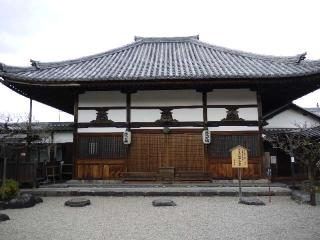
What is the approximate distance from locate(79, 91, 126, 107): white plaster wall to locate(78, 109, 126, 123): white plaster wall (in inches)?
13.3

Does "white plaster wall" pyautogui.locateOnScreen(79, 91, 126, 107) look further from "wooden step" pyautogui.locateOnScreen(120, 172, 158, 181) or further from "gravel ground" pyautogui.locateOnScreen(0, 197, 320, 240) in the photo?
"gravel ground" pyautogui.locateOnScreen(0, 197, 320, 240)

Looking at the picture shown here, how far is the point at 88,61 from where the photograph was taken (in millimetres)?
17703

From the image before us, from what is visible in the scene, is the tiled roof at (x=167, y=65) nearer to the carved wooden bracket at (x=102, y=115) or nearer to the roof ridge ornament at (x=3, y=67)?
the roof ridge ornament at (x=3, y=67)

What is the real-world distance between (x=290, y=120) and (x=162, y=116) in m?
13.2

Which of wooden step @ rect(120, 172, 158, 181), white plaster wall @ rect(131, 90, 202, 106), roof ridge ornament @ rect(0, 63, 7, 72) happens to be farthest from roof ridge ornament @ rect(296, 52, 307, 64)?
roof ridge ornament @ rect(0, 63, 7, 72)

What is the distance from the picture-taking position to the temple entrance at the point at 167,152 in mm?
14586

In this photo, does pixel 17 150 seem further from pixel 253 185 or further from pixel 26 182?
pixel 253 185

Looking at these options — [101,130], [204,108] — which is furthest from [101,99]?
[204,108]

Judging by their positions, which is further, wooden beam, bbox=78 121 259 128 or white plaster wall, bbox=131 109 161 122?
white plaster wall, bbox=131 109 161 122

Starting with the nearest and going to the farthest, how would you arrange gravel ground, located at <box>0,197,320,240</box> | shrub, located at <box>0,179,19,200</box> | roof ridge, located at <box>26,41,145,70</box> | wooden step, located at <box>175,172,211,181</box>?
gravel ground, located at <box>0,197,320,240</box>
shrub, located at <box>0,179,19,200</box>
wooden step, located at <box>175,172,211,181</box>
roof ridge, located at <box>26,41,145,70</box>

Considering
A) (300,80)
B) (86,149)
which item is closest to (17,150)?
(86,149)

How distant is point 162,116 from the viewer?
49.3ft

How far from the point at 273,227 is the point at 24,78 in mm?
11617

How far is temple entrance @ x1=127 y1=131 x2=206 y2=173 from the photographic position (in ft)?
47.9
